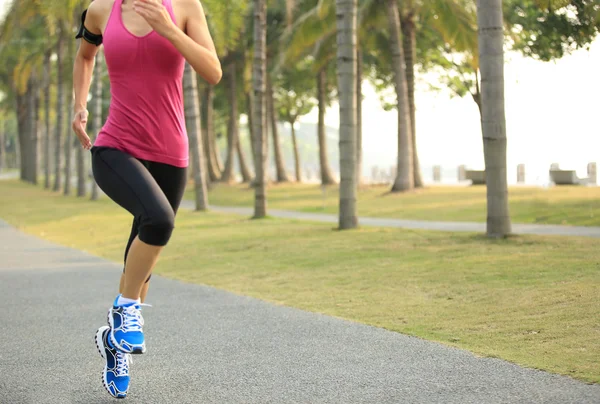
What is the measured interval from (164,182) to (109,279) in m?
6.10

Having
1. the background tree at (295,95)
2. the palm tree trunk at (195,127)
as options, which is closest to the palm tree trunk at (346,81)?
the palm tree trunk at (195,127)

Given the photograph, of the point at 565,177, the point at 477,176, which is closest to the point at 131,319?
the point at 565,177

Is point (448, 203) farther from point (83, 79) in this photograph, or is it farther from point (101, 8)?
point (101, 8)

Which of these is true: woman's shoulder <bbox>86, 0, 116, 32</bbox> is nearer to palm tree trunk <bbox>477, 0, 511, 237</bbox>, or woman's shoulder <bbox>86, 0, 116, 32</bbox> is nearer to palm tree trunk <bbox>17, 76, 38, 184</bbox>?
palm tree trunk <bbox>477, 0, 511, 237</bbox>

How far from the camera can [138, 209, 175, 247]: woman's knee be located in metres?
3.86

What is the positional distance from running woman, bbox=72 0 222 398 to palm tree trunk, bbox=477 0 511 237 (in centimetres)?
852

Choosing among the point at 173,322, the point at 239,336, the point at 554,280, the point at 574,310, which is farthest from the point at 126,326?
the point at 554,280

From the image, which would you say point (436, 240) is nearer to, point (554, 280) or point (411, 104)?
point (554, 280)

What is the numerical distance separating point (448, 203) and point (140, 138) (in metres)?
20.8

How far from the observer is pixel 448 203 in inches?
957

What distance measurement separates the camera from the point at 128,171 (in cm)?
394

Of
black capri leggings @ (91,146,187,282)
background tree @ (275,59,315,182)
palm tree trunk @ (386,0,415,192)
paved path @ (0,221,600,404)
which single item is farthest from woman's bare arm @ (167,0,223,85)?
background tree @ (275,59,315,182)

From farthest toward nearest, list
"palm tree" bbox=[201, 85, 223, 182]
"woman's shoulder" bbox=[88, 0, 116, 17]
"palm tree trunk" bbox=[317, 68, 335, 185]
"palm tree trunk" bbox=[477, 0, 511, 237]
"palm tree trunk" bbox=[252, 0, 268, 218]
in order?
"palm tree" bbox=[201, 85, 223, 182]
"palm tree trunk" bbox=[317, 68, 335, 185]
"palm tree trunk" bbox=[252, 0, 268, 218]
"palm tree trunk" bbox=[477, 0, 511, 237]
"woman's shoulder" bbox=[88, 0, 116, 17]

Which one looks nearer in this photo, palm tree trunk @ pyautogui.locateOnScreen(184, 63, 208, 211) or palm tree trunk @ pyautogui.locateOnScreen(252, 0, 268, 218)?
palm tree trunk @ pyautogui.locateOnScreen(252, 0, 268, 218)
